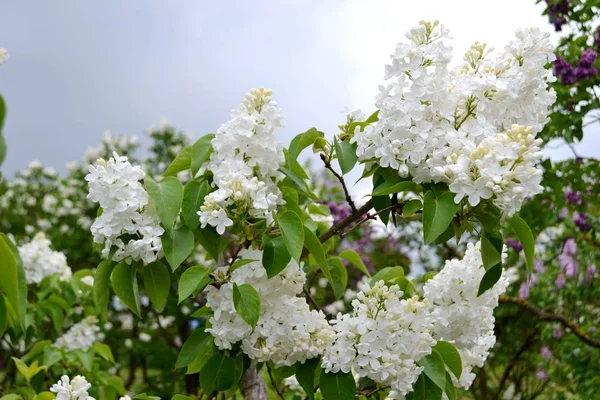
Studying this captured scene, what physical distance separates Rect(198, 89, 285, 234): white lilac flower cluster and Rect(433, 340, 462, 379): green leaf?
495 mm

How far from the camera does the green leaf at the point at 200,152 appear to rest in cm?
146

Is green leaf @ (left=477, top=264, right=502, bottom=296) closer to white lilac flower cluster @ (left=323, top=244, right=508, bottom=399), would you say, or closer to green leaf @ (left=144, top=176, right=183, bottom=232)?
white lilac flower cluster @ (left=323, top=244, right=508, bottom=399)

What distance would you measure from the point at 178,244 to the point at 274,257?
7.7 inches

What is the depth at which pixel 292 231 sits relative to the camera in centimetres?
131

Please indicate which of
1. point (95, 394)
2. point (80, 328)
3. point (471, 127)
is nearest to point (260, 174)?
point (471, 127)

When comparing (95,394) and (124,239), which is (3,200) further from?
(124,239)

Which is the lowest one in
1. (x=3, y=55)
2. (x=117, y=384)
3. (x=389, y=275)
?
(x=389, y=275)

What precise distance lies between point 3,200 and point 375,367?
7.07m

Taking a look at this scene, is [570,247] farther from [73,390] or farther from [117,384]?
[73,390]

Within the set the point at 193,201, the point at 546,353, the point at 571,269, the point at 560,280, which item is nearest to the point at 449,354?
the point at 193,201

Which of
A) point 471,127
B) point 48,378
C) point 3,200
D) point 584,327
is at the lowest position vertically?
point 471,127

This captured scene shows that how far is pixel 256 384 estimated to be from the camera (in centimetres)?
193

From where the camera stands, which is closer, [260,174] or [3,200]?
[260,174]

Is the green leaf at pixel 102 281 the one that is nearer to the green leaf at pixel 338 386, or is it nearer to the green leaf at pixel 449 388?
the green leaf at pixel 338 386
